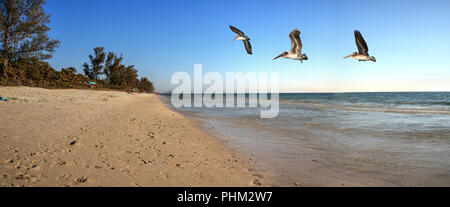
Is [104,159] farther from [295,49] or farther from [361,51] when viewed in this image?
[361,51]

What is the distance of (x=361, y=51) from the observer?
629cm

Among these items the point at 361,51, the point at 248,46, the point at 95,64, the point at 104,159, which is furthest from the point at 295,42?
the point at 95,64

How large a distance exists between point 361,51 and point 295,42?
192 centimetres

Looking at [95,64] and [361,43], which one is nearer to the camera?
[361,43]

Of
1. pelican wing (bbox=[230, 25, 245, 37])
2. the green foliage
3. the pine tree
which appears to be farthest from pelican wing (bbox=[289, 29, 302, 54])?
the pine tree

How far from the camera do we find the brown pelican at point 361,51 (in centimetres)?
602

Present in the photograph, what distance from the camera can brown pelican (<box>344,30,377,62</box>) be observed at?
6020 mm

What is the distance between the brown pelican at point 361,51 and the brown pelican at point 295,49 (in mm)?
1447

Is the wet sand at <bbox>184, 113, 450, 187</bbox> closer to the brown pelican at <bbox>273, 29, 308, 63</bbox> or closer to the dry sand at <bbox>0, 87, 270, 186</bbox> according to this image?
the dry sand at <bbox>0, 87, 270, 186</bbox>

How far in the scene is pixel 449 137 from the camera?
27.6 feet

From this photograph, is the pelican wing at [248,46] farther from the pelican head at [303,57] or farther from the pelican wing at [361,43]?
the pelican wing at [361,43]

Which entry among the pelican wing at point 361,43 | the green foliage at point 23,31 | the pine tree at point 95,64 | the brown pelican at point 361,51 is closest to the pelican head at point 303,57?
the brown pelican at point 361,51
